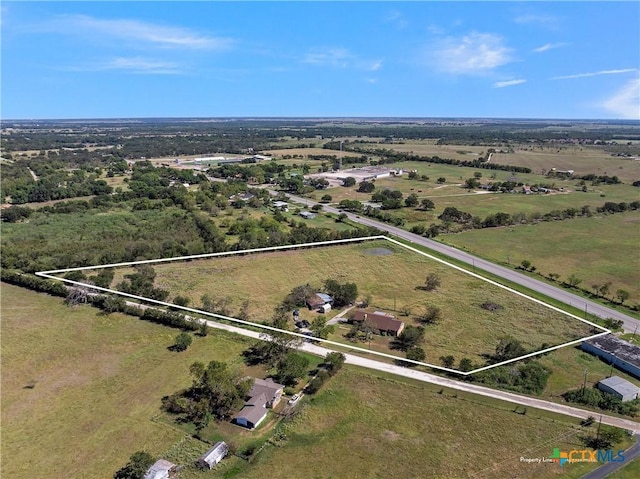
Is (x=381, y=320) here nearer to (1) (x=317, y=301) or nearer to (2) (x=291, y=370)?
(1) (x=317, y=301)

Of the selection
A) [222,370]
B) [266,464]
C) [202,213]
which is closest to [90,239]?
[202,213]

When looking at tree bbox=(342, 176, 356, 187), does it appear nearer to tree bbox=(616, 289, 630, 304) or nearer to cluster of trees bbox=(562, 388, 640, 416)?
tree bbox=(616, 289, 630, 304)

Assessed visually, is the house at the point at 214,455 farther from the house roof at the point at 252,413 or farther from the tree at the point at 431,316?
the tree at the point at 431,316

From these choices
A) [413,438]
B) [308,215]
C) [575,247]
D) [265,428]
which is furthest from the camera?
[308,215]

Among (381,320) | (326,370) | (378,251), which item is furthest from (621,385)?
(378,251)

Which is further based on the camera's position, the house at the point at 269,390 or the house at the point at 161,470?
the house at the point at 269,390

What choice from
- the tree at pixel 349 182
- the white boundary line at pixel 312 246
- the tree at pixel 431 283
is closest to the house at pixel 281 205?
the white boundary line at pixel 312 246

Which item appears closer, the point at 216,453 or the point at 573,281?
the point at 216,453
